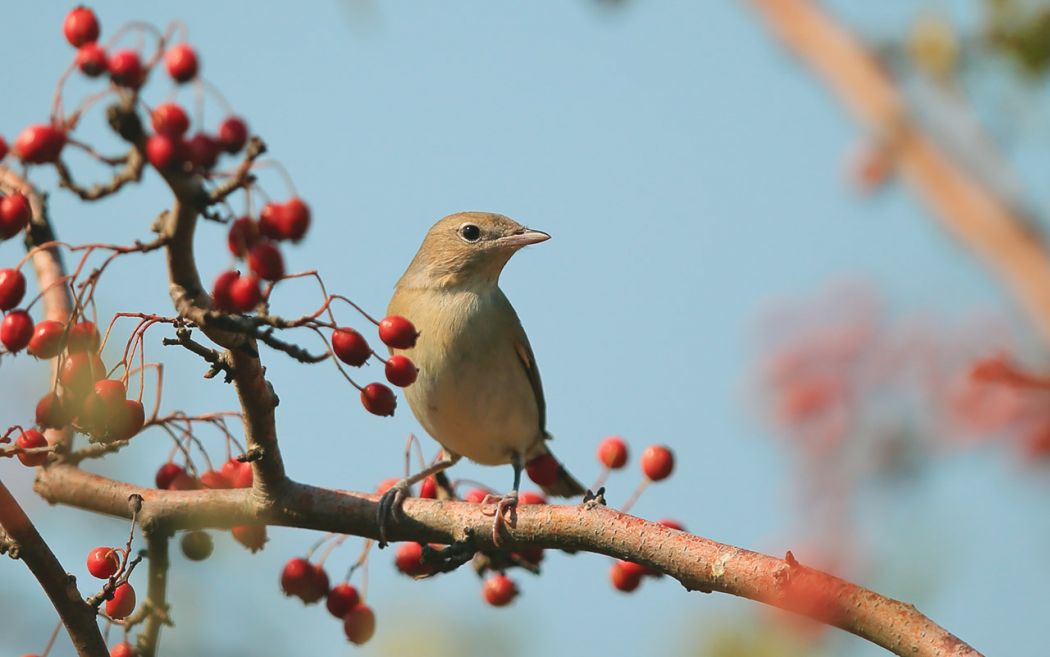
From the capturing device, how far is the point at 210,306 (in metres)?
3.43

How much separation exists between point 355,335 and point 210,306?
1.51ft

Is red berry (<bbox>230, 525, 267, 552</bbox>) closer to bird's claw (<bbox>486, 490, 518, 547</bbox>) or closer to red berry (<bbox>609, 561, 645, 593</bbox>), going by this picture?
bird's claw (<bbox>486, 490, 518, 547</bbox>)

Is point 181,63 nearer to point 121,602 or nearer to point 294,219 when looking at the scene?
point 294,219

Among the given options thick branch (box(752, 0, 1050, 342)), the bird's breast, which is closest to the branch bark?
thick branch (box(752, 0, 1050, 342))

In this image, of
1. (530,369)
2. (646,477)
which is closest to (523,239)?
(530,369)

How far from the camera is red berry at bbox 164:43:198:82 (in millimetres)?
3244

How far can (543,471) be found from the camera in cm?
682

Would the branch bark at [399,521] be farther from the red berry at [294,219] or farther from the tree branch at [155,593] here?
the red berry at [294,219]

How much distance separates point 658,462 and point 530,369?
7.62 feet

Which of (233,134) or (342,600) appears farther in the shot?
(342,600)

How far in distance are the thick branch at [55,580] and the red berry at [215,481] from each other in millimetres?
1321

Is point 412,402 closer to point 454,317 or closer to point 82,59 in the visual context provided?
point 454,317

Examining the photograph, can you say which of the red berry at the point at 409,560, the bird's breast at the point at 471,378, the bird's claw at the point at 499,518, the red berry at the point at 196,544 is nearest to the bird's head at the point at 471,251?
the bird's breast at the point at 471,378

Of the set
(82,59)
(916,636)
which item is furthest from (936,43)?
(82,59)
